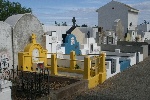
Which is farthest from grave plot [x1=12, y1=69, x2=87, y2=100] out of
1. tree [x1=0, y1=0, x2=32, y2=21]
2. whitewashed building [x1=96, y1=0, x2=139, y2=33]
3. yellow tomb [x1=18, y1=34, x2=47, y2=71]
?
whitewashed building [x1=96, y1=0, x2=139, y2=33]

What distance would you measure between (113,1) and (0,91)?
125 ft

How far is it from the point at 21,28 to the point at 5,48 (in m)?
1.80

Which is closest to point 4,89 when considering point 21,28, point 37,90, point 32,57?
point 37,90

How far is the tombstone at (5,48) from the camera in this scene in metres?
13.7

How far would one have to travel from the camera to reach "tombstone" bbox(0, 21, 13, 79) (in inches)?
539

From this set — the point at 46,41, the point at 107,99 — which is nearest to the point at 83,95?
the point at 107,99

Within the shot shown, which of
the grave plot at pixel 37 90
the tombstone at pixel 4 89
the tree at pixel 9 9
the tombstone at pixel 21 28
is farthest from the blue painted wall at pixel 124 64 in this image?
the tree at pixel 9 9

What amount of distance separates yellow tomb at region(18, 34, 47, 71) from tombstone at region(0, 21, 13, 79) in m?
0.63

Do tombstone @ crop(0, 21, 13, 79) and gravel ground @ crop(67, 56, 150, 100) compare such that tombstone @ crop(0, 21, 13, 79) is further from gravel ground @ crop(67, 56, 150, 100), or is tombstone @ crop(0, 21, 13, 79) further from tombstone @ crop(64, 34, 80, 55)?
tombstone @ crop(64, 34, 80, 55)

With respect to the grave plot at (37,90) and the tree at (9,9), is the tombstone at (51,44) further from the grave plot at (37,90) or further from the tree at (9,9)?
the tree at (9,9)

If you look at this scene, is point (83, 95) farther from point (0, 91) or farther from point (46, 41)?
point (46, 41)

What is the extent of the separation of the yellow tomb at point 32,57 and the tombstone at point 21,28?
1.32 ft

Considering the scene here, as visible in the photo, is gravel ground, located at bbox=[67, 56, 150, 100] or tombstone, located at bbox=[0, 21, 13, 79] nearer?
gravel ground, located at bbox=[67, 56, 150, 100]

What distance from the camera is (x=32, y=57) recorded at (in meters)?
15.3
